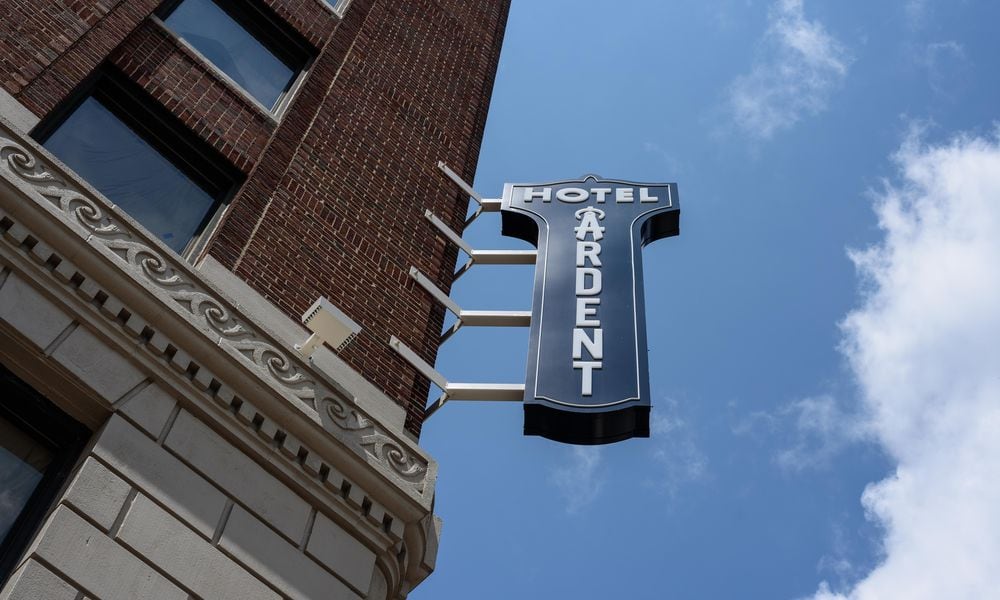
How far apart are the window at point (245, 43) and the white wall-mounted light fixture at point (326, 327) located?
18.4ft

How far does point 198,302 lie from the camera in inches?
381

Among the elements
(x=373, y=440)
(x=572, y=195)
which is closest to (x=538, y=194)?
(x=572, y=195)

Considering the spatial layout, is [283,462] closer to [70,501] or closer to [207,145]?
[70,501]

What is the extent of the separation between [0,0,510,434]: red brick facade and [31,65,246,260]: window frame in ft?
0.44

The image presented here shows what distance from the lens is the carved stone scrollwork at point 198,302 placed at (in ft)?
30.5

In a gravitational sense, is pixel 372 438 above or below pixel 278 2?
below

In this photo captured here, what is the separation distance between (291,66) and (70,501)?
986 centimetres

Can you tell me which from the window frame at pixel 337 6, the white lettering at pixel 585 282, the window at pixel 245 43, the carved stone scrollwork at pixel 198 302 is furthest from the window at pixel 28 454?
the window frame at pixel 337 6

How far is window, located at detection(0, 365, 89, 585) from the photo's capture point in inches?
313

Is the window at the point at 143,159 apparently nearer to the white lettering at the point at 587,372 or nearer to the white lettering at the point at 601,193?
the white lettering at the point at 587,372

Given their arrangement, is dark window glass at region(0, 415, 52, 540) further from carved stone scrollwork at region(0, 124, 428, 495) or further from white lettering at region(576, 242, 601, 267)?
white lettering at region(576, 242, 601, 267)

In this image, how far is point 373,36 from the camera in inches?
695

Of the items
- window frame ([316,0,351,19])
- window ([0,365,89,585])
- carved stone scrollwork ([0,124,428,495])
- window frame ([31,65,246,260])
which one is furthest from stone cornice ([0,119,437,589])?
window frame ([316,0,351,19])

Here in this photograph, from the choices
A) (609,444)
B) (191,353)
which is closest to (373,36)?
(609,444)
